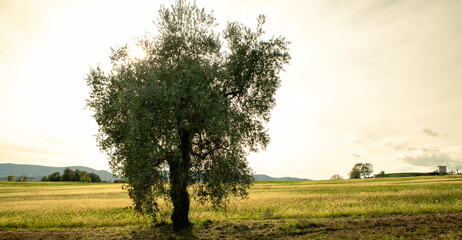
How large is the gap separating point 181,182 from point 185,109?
447 cm

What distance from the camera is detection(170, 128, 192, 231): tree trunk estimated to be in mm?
16891

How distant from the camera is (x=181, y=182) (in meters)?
16.6

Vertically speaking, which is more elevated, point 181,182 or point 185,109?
point 185,109

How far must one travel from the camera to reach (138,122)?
579 inches

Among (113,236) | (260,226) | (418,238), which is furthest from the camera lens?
(260,226)

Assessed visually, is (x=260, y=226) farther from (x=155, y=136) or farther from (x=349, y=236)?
(x=155, y=136)

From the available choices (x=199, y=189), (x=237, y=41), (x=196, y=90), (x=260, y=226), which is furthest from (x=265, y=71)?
(x=260, y=226)

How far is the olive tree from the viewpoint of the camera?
15.1 meters

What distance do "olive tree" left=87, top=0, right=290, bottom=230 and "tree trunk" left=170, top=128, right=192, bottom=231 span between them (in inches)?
2.4

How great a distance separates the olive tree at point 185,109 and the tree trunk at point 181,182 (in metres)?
0.06

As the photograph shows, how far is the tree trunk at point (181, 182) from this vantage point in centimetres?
1689

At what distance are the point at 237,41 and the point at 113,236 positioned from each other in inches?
578

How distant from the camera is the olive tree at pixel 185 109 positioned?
49.6ft

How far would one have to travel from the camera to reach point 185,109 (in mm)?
15367
